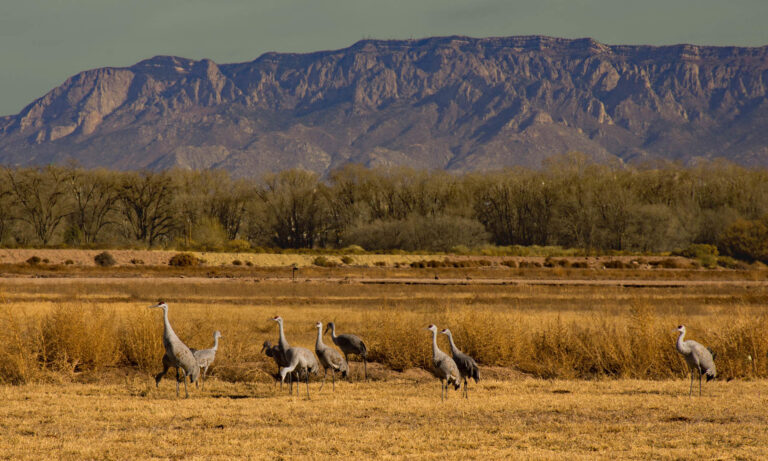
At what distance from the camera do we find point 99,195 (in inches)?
3548

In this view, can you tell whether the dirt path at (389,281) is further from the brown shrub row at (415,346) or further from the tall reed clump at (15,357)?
the tall reed clump at (15,357)

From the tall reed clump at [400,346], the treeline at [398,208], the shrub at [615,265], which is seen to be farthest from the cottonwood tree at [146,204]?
the tall reed clump at [400,346]

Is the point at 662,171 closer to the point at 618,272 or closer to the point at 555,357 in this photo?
the point at 618,272

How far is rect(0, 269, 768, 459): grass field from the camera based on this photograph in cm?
1123

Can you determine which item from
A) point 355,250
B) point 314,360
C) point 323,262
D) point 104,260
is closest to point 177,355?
point 314,360

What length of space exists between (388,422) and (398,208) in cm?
8810

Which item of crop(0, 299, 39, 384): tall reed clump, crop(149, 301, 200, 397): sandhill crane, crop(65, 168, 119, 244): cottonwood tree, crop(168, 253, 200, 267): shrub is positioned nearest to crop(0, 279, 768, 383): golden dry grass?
crop(0, 299, 39, 384): tall reed clump

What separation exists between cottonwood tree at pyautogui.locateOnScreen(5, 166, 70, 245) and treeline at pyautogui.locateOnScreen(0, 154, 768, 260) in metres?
0.10

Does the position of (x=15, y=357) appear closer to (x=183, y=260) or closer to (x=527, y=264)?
(x=183, y=260)

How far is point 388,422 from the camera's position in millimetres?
12852

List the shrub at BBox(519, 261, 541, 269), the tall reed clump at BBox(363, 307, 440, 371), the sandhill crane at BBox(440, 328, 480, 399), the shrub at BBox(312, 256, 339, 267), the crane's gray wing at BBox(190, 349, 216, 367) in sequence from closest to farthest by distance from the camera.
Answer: the sandhill crane at BBox(440, 328, 480, 399), the crane's gray wing at BBox(190, 349, 216, 367), the tall reed clump at BBox(363, 307, 440, 371), the shrub at BBox(312, 256, 339, 267), the shrub at BBox(519, 261, 541, 269)

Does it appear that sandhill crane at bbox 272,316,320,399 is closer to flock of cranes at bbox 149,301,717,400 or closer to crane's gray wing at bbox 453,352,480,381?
flock of cranes at bbox 149,301,717,400

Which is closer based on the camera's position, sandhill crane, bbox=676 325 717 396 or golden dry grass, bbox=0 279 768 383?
sandhill crane, bbox=676 325 717 396

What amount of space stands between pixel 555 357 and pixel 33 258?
56.2m
